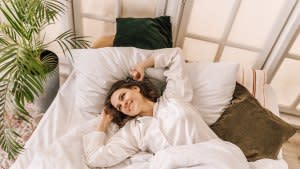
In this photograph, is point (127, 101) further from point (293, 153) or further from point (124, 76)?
→ point (293, 153)

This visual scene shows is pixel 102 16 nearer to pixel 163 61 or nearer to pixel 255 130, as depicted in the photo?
pixel 163 61

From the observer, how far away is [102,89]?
4.45 feet

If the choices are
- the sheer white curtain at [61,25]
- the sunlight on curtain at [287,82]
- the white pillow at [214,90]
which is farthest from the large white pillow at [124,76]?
the sunlight on curtain at [287,82]

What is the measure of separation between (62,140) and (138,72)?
482 mm

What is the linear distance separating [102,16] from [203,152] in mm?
1081

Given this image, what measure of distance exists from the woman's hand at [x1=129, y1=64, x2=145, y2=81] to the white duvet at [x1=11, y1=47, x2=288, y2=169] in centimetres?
28

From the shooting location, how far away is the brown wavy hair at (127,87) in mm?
1308

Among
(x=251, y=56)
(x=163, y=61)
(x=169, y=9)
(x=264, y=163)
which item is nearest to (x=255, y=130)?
(x=264, y=163)

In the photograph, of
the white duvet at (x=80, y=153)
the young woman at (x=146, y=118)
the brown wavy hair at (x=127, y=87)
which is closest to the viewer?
the white duvet at (x=80, y=153)

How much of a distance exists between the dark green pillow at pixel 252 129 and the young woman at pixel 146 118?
0.11 metres

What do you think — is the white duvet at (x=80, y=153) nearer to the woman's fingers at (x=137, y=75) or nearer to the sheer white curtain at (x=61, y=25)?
the woman's fingers at (x=137, y=75)

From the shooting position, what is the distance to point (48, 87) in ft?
4.98

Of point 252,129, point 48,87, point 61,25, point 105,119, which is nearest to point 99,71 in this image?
point 105,119

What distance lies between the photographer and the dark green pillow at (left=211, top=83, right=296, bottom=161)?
1254 millimetres
